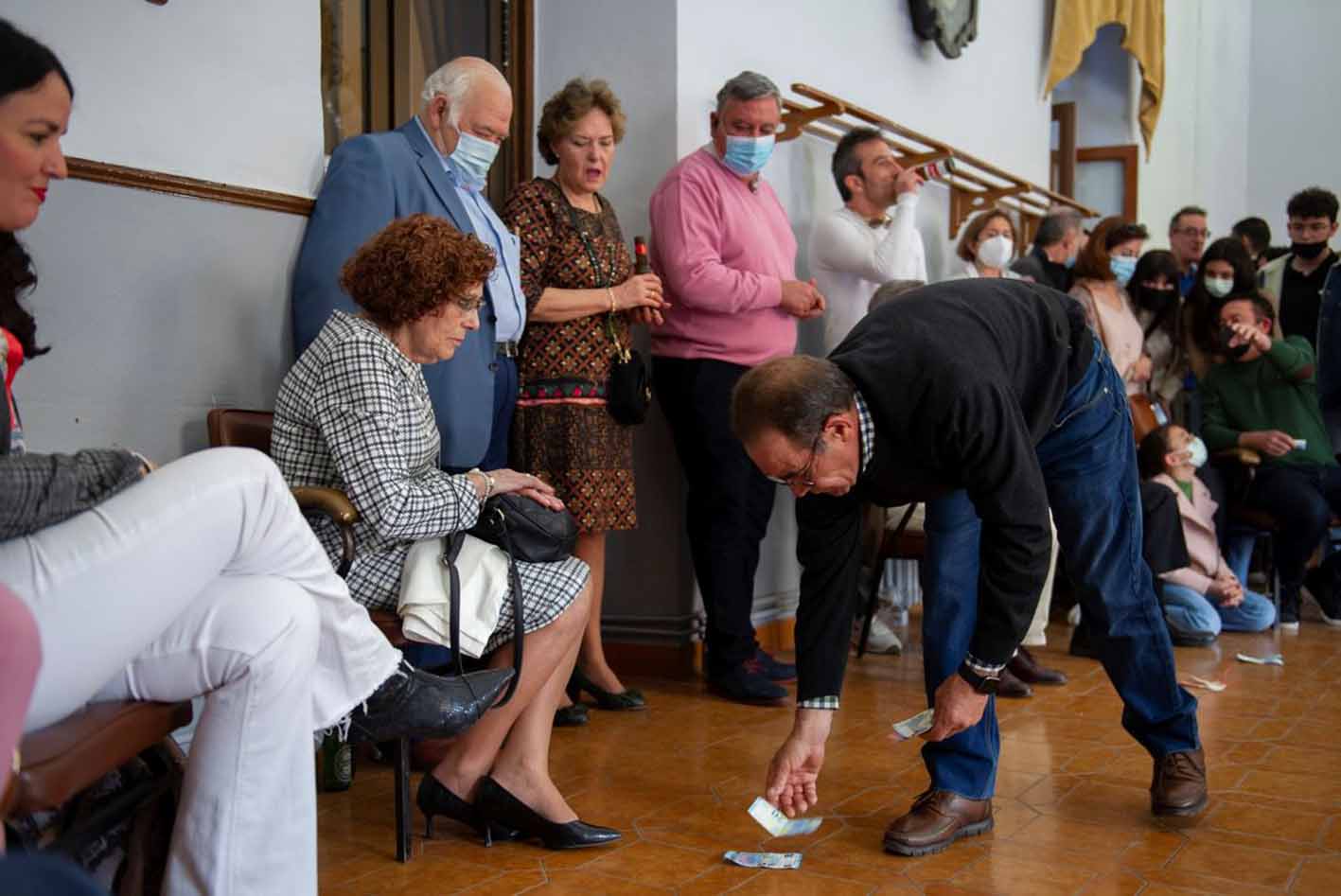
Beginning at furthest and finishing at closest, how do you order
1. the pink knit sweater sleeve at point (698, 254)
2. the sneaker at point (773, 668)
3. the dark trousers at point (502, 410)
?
the sneaker at point (773, 668)
the pink knit sweater sleeve at point (698, 254)
the dark trousers at point (502, 410)

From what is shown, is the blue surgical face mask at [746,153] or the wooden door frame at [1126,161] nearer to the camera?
the blue surgical face mask at [746,153]

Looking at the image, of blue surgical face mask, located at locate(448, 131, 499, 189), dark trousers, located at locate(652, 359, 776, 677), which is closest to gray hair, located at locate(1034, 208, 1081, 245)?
dark trousers, located at locate(652, 359, 776, 677)

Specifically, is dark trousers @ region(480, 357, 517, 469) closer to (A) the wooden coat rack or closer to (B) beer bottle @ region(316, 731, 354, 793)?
(B) beer bottle @ region(316, 731, 354, 793)

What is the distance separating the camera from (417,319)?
249cm

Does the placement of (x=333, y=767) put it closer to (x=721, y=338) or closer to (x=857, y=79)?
(x=721, y=338)

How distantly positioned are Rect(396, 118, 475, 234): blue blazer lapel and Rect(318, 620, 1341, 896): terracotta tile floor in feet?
3.96

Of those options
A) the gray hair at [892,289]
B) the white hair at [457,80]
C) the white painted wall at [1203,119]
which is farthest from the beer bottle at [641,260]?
the white painted wall at [1203,119]

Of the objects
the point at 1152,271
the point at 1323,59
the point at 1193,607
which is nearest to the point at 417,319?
the point at 1193,607

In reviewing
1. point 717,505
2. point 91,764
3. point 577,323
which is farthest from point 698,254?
point 91,764

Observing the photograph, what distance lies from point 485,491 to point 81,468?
3.09ft

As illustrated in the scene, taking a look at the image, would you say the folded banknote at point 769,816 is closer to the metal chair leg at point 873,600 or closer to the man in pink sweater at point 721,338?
the man in pink sweater at point 721,338

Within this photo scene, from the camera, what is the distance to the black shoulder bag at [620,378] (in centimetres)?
340

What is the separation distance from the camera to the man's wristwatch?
209cm

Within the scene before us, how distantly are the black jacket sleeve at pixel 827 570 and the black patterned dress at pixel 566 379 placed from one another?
1197mm
